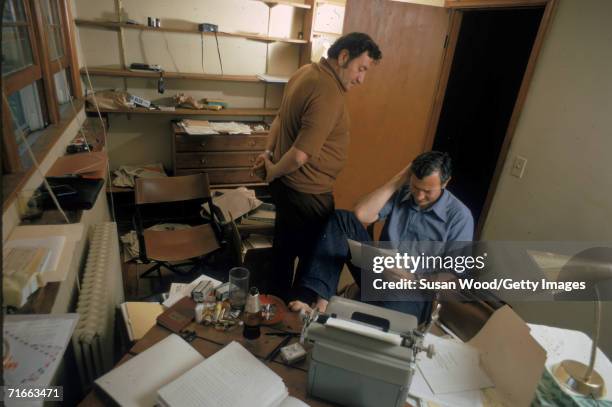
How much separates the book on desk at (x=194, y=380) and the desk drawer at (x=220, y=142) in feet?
7.71

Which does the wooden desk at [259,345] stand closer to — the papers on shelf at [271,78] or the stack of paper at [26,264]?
the stack of paper at [26,264]

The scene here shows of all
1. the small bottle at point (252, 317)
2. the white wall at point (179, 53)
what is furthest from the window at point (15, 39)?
the white wall at point (179, 53)

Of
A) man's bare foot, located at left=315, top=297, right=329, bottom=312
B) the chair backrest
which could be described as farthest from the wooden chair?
man's bare foot, located at left=315, top=297, right=329, bottom=312

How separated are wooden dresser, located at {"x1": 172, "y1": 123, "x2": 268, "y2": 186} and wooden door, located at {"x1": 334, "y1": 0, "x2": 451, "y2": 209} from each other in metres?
0.88

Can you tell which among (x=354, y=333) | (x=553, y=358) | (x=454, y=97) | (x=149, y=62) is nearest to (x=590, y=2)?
(x=454, y=97)

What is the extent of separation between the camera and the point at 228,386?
103 cm

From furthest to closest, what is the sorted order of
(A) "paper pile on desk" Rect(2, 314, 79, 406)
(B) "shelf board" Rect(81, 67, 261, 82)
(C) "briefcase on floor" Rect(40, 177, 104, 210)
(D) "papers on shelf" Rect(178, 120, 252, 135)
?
(D) "papers on shelf" Rect(178, 120, 252, 135) < (B) "shelf board" Rect(81, 67, 261, 82) < (C) "briefcase on floor" Rect(40, 177, 104, 210) < (A) "paper pile on desk" Rect(2, 314, 79, 406)

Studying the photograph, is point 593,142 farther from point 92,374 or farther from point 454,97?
point 92,374

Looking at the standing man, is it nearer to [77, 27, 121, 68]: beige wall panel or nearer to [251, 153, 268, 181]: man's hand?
[251, 153, 268, 181]: man's hand

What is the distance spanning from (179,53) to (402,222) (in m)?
2.58

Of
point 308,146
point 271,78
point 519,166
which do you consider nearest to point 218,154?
point 271,78

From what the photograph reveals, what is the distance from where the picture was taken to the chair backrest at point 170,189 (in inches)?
96.8

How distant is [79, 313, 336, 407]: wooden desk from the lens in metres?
1.11

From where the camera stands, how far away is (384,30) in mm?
2799
